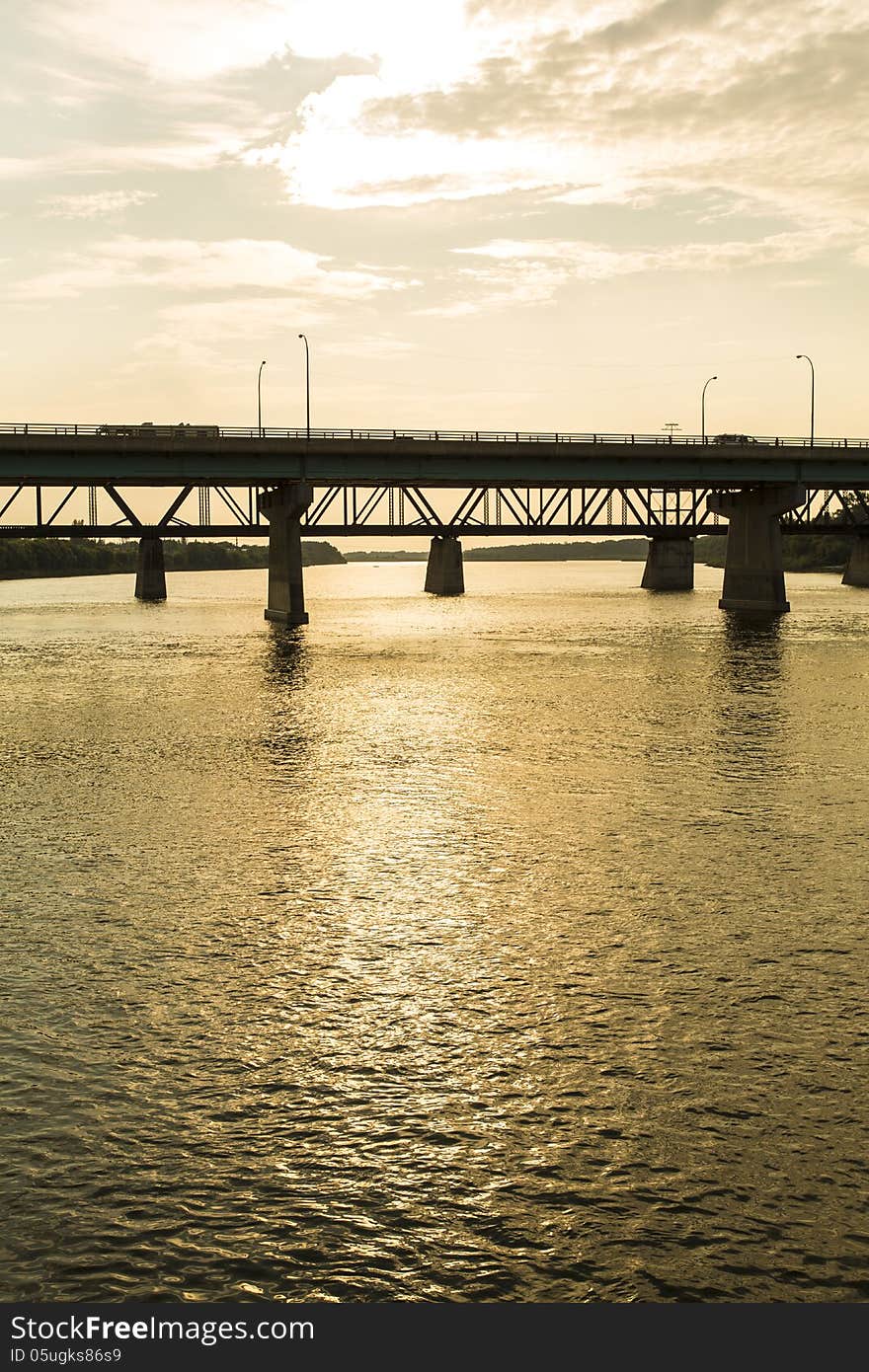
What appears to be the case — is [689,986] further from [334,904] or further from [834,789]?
[834,789]

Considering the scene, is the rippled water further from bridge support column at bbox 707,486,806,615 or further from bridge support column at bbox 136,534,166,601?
bridge support column at bbox 136,534,166,601

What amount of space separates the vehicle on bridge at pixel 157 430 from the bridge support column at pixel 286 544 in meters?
7.93

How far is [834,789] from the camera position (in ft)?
84.5

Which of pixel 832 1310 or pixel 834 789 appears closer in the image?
pixel 832 1310

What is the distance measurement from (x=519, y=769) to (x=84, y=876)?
1219cm

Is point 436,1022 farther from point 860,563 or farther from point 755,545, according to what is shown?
point 860,563

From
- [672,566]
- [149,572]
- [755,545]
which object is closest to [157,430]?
[755,545]

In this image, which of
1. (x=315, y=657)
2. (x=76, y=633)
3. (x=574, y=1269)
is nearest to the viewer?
(x=574, y=1269)

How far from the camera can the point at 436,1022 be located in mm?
12695

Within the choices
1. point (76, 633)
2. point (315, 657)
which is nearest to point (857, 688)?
point (315, 657)

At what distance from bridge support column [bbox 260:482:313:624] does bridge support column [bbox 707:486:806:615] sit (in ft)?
106

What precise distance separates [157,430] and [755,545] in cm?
4516

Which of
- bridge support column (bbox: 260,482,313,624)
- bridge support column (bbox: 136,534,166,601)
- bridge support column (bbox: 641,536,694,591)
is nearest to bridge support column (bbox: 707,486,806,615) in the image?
bridge support column (bbox: 260,482,313,624)

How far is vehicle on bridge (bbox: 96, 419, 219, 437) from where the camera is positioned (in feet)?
249
